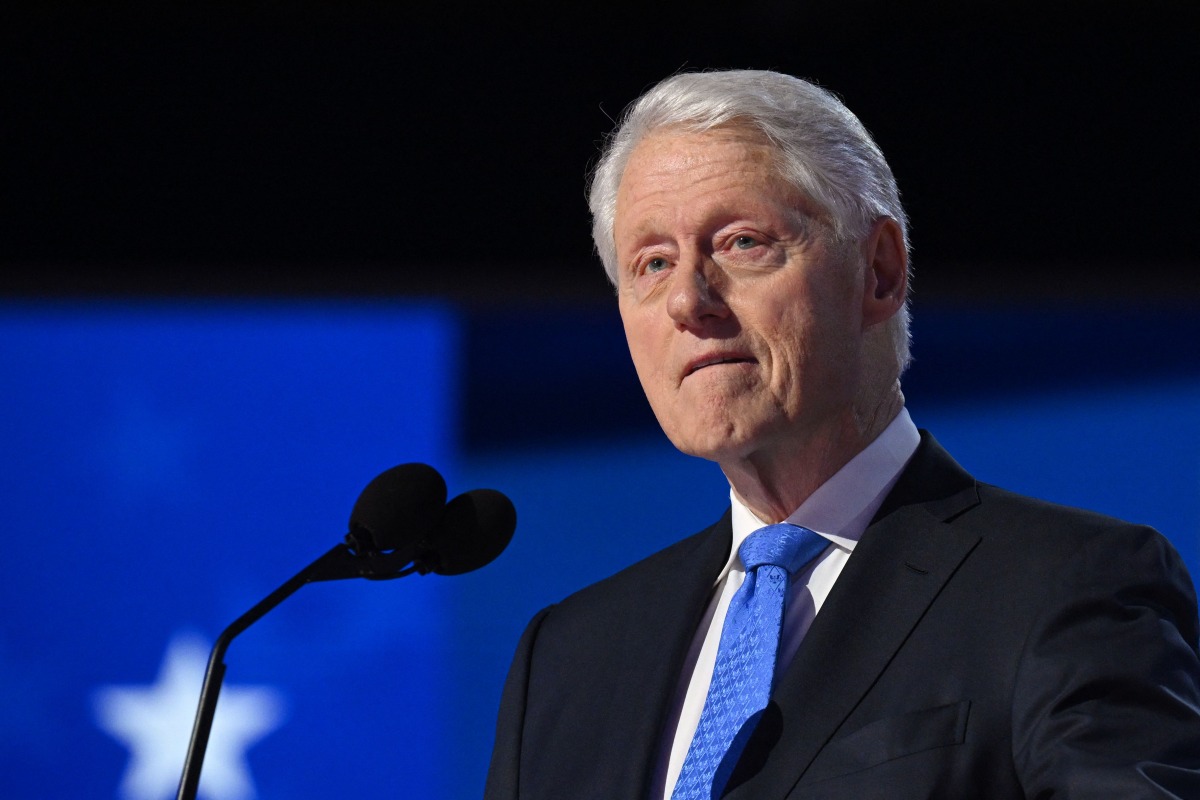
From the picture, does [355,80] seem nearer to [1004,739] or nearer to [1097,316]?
[1097,316]

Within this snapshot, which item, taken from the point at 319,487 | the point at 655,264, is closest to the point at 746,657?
the point at 655,264

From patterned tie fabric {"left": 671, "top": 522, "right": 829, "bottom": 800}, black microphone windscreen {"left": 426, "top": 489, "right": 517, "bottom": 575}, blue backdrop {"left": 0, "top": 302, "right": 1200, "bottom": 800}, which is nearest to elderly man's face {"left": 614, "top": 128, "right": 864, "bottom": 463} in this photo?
patterned tie fabric {"left": 671, "top": 522, "right": 829, "bottom": 800}

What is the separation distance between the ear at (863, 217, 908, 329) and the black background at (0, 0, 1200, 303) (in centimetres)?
109

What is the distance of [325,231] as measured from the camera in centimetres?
293

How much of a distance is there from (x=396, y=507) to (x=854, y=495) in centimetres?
56

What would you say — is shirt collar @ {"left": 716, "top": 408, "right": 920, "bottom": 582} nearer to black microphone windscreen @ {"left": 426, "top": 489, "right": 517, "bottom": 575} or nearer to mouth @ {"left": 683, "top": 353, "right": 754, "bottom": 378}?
mouth @ {"left": 683, "top": 353, "right": 754, "bottom": 378}

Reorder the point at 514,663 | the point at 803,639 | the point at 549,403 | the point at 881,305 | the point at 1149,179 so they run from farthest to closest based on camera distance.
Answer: the point at 549,403, the point at 1149,179, the point at 514,663, the point at 881,305, the point at 803,639

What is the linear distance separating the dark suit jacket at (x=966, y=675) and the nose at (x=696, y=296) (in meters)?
0.31

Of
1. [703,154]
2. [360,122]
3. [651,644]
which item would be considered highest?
[360,122]

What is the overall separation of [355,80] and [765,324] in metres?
1.67

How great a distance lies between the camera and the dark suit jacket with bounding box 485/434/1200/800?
1.21 meters

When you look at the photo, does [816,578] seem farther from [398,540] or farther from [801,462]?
[398,540]

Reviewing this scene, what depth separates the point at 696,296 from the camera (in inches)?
62.2

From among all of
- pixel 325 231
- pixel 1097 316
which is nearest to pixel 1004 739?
pixel 1097 316
